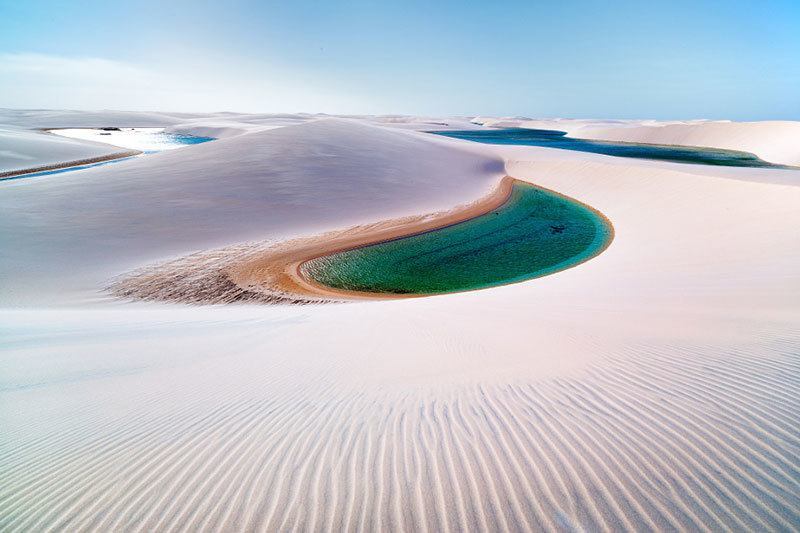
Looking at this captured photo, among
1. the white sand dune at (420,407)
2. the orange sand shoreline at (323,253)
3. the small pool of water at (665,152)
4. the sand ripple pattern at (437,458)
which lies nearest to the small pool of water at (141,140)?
the orange sand shoreline at (323,253)

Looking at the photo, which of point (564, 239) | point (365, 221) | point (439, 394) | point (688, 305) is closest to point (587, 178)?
point (564, 239)

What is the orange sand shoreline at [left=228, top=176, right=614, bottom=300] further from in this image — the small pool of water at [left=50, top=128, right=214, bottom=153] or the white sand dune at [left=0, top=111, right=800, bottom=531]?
the small pool of water at [left=50, top=128, right=214, bottom=153]

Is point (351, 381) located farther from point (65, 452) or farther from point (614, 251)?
point (614, 251)

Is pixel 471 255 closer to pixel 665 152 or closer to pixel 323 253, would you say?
pixel 323 253

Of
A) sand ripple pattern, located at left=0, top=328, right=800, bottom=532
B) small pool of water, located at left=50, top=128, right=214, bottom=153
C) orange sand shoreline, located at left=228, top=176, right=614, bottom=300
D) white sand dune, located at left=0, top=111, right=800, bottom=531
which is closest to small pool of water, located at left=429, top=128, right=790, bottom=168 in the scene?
orange sand shoreline, located at left=228, top=176, right=614, bottom=300

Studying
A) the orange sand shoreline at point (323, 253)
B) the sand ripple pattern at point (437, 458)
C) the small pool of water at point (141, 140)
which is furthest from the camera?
the small pool of water at point (141, 140)

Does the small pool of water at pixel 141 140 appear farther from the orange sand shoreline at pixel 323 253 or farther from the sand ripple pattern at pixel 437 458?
the sand ripple pattern at pixel 437 458

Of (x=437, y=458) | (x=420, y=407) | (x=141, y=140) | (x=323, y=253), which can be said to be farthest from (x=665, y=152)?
(x=141, y=140)
